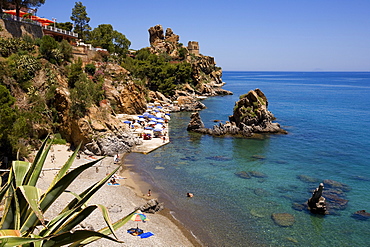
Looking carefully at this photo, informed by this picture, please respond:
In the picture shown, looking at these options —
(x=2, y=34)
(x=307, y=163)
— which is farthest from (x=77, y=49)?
(x=307, y=163)

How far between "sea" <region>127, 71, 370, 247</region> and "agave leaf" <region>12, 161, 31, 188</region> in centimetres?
1384

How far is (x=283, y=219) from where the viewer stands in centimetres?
1966

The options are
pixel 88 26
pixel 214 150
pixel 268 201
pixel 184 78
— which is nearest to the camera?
pixel 268 201

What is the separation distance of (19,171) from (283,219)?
60.0 feet

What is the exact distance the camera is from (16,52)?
38344 mm

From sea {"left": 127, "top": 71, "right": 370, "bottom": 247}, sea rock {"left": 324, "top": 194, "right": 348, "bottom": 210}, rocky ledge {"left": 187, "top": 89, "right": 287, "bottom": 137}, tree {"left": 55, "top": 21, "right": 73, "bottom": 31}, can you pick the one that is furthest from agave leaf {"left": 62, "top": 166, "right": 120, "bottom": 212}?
tree {"left": 55, "top": 21, "right": 73, "bottom": 31}

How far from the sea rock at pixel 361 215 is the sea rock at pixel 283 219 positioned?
15.0 ft

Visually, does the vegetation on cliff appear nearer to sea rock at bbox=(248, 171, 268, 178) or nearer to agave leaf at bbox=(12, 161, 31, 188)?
sea rock at bbox=(248, 171, 268, 178)

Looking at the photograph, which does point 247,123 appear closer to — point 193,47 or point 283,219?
point 283,219

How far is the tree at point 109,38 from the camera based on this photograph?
75.4 metres

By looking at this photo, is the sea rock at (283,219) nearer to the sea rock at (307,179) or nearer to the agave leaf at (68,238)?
the sea rock at (307,179)

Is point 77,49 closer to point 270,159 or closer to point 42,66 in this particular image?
point 42,66

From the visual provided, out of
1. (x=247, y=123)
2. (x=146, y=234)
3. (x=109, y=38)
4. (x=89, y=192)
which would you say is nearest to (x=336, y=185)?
(x=146, y=234)

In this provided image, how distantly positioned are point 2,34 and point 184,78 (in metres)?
57.4
